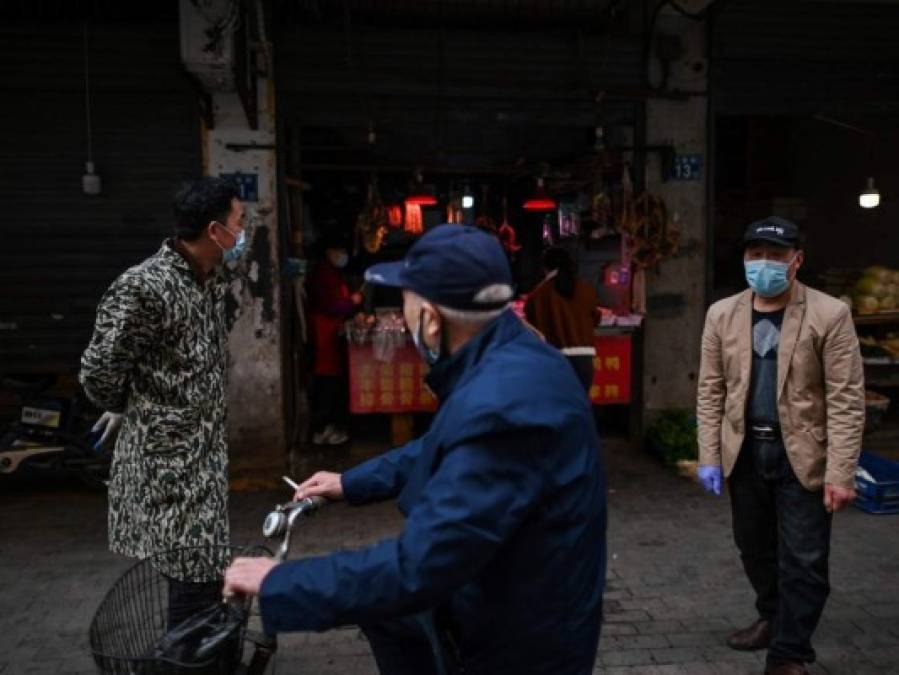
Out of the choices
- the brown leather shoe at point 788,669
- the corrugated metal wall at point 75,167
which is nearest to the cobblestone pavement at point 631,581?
the brown leather shoe at point 788,669

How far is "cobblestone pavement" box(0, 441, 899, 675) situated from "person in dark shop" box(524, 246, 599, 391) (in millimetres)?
1230

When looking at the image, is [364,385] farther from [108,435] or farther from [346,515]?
[108,435]

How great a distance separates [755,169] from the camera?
12086 millimetres

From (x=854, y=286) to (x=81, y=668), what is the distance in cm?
849

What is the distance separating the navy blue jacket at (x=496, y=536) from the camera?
1.80 m

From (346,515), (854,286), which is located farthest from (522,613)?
(854,286)

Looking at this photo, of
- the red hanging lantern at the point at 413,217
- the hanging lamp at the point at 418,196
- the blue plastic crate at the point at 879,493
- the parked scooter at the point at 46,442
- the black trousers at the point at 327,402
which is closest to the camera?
the blue plastic crate at the point at 879,493

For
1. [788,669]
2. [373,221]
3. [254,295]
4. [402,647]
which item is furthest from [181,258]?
[373,221]

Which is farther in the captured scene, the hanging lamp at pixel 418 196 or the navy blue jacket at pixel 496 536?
the hanging lamp at pixel 418 196

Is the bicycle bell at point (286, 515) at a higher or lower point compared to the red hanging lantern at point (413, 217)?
lower

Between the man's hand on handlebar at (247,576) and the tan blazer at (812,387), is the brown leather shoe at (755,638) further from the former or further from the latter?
the man's hand on handlebar at (247,576)

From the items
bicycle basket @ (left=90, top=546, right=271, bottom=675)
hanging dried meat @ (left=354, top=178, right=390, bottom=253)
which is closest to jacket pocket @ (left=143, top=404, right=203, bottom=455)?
bicycle basket @ (left=90, top=546, right=271, bottom=675)

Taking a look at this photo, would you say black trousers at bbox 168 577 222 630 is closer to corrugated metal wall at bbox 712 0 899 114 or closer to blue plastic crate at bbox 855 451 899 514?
blue plastic crate at bbox 855 451 899 514

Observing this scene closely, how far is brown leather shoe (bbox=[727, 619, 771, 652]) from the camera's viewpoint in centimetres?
412
